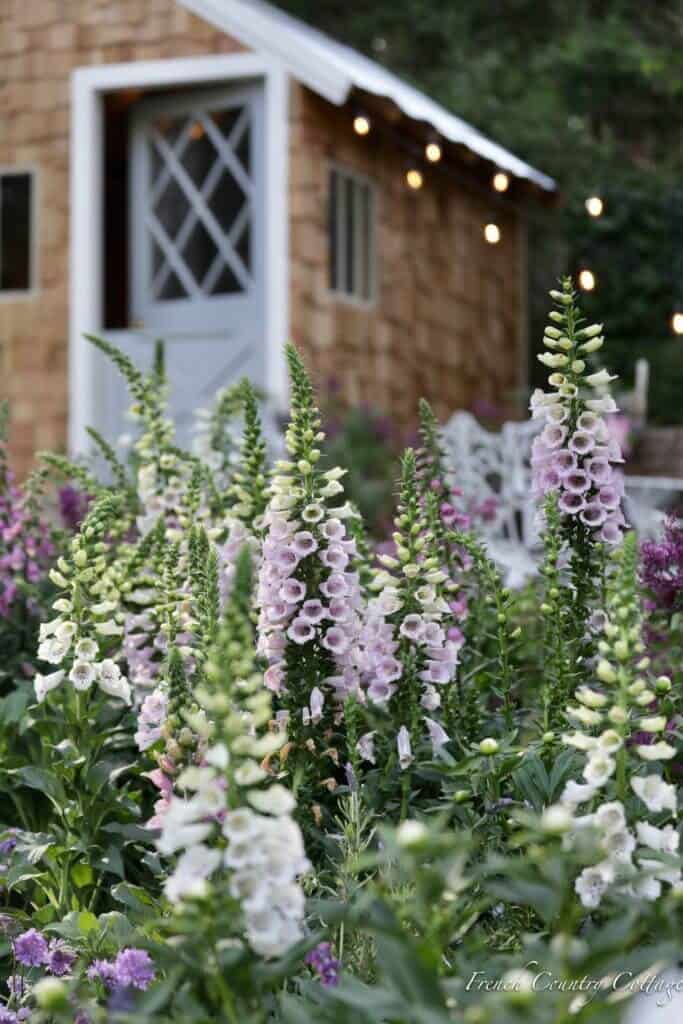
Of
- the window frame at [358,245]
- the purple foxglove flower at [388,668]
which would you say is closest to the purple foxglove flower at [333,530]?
the purple foxglove flower at [388,668]

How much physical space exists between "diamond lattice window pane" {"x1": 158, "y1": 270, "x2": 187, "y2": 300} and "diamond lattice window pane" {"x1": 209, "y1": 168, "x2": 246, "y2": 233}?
1.55ft

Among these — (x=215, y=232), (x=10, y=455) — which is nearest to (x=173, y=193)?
(x=215, y=232)

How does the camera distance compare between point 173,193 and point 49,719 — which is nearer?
point 49,719

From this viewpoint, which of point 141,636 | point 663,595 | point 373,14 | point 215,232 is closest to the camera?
point 663,595

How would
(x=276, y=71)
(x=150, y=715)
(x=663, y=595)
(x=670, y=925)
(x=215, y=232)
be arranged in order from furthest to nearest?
(x=215, y=232), (x=276, y=71), (x=663, y=595), (x=150, y=715), (x=670, y=925)

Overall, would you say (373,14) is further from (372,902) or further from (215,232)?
(372,902)

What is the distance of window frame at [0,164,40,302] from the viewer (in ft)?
31.6

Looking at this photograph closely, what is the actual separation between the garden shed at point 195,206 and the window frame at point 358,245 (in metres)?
0.02

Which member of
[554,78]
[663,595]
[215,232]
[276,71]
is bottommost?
[663,595]

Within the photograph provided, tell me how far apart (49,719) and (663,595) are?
A: 4.25 ft

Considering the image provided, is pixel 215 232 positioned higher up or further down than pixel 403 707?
higher up

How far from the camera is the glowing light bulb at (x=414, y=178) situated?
1005 centimetres

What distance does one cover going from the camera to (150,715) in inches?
106

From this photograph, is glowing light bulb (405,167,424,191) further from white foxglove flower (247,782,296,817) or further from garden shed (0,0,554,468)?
white foxglove flower (247,782,296,817)
